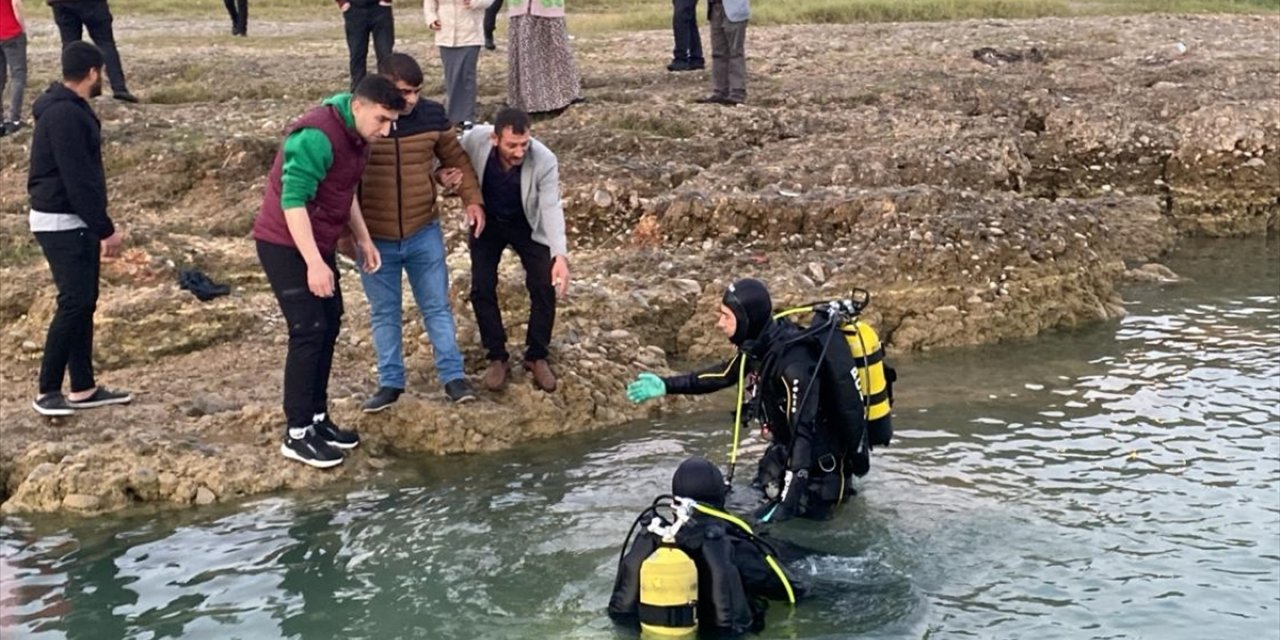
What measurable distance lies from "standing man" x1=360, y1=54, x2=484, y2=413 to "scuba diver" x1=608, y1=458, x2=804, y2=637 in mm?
2896

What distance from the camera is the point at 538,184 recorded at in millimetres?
8266

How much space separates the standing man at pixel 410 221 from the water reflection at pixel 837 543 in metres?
0.73

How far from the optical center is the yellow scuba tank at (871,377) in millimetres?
7070

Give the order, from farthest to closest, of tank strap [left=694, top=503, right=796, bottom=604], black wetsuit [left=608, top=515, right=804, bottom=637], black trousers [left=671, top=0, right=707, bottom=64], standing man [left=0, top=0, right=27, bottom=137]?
1. black trousers [left=671, top=0, right=707, bottom=64]
2. standing man [left=0, top=0, right=27, bottom=137]
3. tank strap [left=694, top=503, right=796, bottom=604]
4. black wetsuit [left=608, top=515, right=804, bottom=637]

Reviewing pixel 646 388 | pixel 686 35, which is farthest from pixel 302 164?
pixel 686 35

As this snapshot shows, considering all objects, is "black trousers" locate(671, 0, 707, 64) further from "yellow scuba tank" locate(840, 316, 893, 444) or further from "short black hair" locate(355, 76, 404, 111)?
"yellow scuba tank" locate(840, 316, 893, 444)

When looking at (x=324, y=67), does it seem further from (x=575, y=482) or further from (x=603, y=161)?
(x=575, y=482)

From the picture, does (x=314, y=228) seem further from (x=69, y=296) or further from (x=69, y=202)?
(x=69, y=296)

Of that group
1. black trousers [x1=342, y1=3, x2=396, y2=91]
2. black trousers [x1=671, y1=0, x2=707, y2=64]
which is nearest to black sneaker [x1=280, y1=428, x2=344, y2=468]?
black trousers [x1=342, y1=3, x2=396, y2=91]

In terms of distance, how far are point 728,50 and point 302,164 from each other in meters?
8.59

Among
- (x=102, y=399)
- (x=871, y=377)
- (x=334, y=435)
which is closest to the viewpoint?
(x=871, y=377)

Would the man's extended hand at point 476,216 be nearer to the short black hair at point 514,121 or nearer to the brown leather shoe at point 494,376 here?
the short black hair at point 514,121

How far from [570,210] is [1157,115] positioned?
26.4ft

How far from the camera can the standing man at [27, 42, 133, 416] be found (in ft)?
25.3
